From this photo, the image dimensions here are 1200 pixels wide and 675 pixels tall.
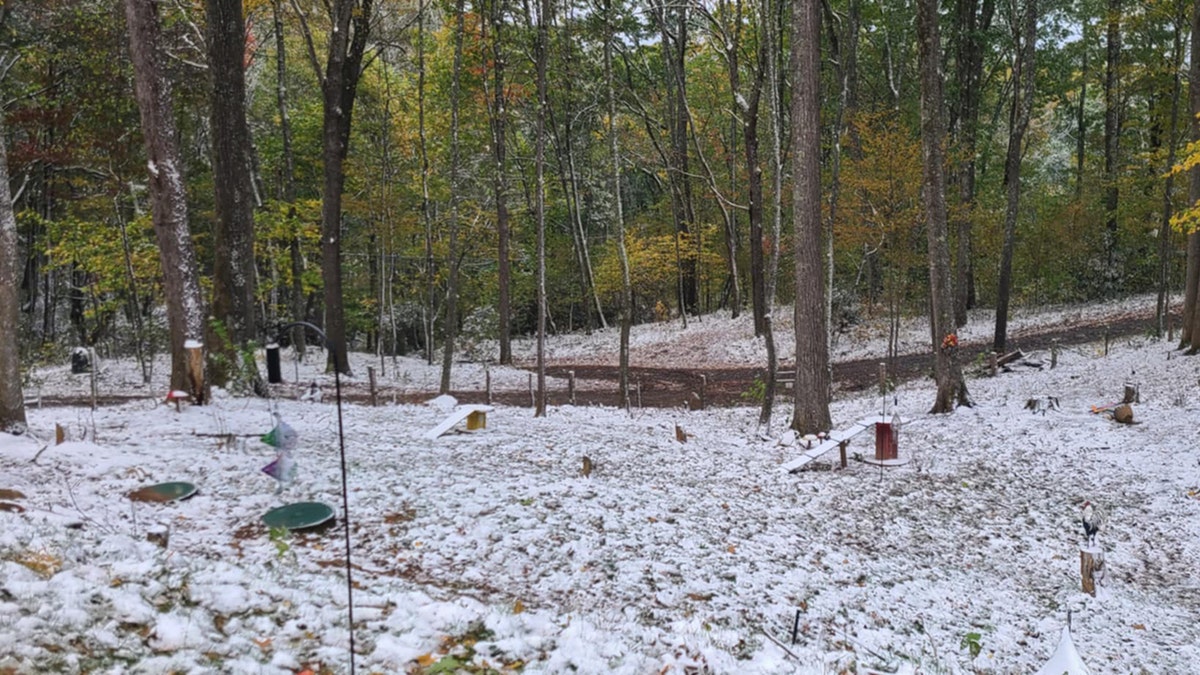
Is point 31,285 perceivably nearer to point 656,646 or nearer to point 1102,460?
point 656,646

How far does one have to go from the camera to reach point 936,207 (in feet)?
38.8

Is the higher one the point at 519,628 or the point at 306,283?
the point at 306,283

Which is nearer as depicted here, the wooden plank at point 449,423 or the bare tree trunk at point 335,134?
the wooden plank at point 449,423

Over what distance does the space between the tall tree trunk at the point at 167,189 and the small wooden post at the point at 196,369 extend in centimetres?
1

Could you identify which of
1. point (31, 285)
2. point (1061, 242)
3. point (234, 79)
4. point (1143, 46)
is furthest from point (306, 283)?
point (1143, 46)

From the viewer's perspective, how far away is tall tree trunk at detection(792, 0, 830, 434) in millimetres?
9555

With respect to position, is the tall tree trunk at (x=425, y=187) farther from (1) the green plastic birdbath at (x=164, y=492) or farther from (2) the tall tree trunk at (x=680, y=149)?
(1) the green plastic birdbath at (x=164, y=492)

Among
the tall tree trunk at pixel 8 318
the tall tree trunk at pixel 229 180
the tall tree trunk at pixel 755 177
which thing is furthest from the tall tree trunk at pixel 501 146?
the tall tree trunk at pixel 8 318

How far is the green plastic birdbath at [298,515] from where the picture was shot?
16.0 feet

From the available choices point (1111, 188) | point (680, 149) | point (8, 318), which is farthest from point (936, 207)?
point (1111, 188)

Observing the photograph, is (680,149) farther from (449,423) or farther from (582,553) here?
(582,553)

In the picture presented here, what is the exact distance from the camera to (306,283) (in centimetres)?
1970

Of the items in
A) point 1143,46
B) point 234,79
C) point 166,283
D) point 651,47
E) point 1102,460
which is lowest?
point 1102,460

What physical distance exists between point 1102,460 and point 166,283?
1351 cm
